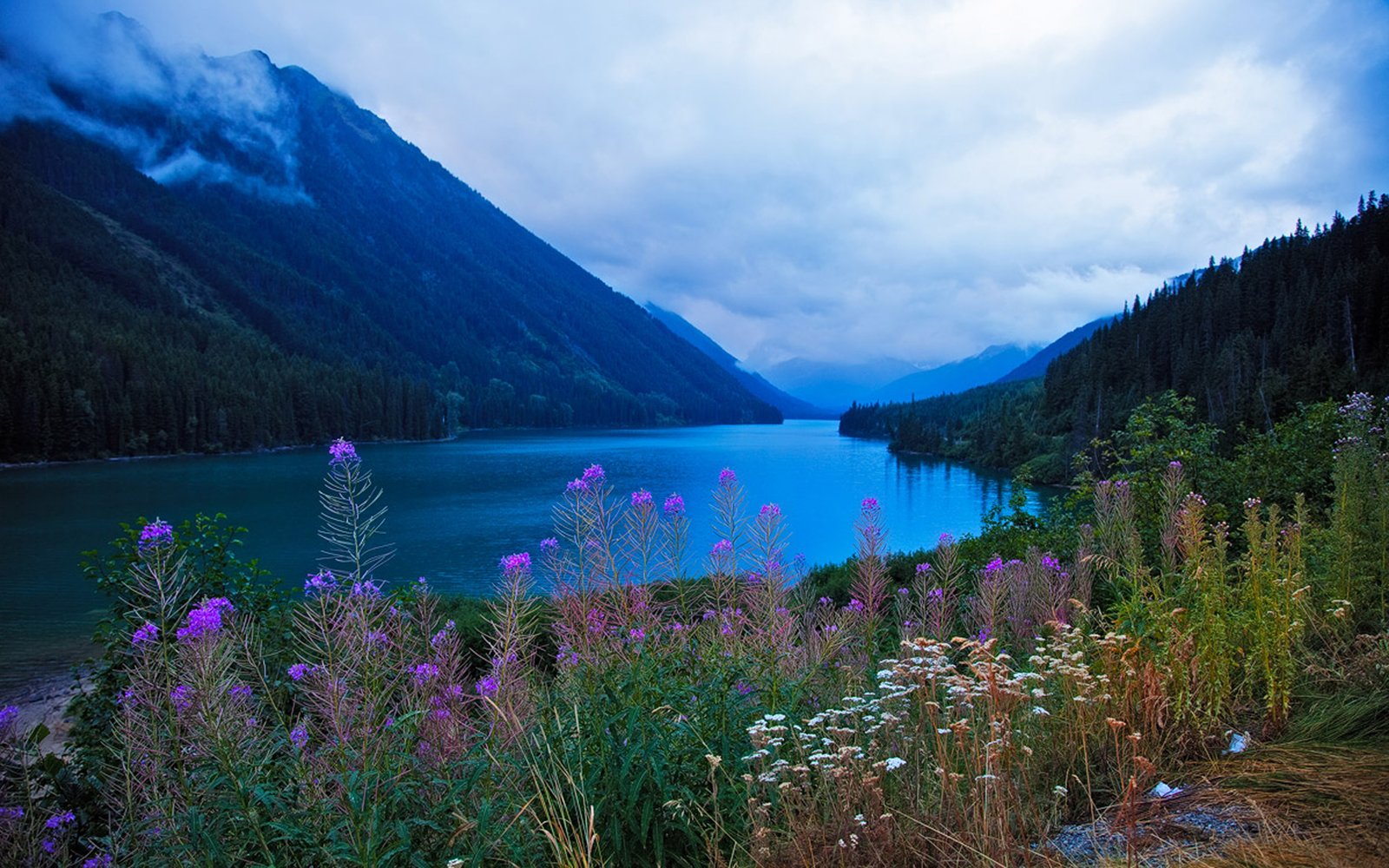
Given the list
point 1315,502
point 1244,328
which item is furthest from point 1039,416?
point 1315,502

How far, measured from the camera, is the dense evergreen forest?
193 ft

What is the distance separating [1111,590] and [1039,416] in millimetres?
96523

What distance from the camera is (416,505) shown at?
43750 millimetres

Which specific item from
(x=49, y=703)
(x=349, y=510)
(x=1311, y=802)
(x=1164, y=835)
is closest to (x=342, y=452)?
(x=349, y=510)

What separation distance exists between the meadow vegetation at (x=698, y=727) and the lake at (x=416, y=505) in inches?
290

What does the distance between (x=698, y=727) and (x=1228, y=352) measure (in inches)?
3497

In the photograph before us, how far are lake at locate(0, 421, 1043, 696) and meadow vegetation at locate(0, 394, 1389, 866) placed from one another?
7375mm

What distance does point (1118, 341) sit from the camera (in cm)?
9506

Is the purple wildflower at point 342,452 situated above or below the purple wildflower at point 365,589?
above

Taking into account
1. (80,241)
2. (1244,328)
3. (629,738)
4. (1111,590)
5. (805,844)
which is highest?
(80,241)

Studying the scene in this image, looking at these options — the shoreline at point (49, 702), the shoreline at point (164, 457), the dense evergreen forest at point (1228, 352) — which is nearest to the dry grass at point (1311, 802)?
the shoreline at point (49, 702)

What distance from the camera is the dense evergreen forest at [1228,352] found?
58678 mm

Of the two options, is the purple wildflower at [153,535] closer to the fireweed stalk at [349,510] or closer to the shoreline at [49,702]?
the fireweed stalk at [349,510]

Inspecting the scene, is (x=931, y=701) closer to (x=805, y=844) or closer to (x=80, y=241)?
(x=805, y=844)
